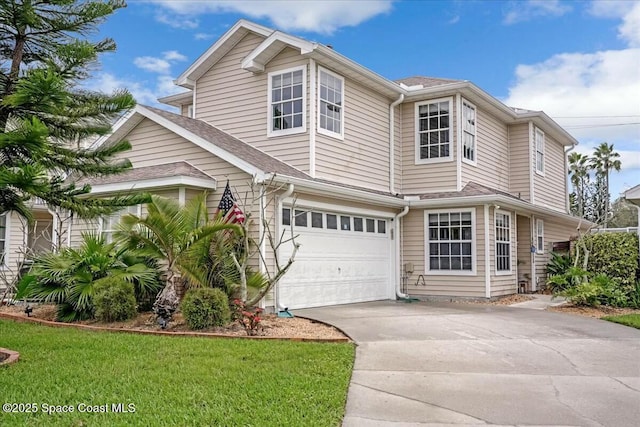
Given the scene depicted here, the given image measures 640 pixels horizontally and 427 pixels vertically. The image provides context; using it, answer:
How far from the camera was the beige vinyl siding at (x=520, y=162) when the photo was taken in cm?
1773

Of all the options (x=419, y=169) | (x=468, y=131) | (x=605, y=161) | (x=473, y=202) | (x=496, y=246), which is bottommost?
(x=496, y=246)

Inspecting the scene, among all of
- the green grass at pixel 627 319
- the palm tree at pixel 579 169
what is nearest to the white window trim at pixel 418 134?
the green grass at pixel 627 319

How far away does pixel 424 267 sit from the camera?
14.3 m

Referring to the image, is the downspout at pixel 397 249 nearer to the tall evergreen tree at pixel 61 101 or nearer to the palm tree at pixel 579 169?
the tall evergreen tree at pixel 61 101

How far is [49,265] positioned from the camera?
986cm

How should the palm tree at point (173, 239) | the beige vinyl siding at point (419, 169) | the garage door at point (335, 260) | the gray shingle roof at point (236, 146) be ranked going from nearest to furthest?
the palm tree at point (173, 239)
the gray shingle roof at point (236, 146)
the garage door at point (335, 260)
the beige vinyl siding at point (419, 169)

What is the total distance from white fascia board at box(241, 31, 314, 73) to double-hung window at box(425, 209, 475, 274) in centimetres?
546

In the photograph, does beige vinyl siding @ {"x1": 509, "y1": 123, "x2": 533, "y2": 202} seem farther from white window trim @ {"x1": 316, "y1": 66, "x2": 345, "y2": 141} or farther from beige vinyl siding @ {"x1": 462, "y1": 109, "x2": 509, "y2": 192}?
white window trim @ {"x1": 316, "y1": 66, "x2": 345, "y2": 141}

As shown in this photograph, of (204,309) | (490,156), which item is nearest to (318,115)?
(204,309)

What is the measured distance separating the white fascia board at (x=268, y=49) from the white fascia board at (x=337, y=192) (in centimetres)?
307

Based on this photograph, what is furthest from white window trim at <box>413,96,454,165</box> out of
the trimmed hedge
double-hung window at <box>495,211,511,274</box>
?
the trimmed hedge

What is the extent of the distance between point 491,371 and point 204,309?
4.30m

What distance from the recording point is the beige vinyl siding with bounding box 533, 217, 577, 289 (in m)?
17.1

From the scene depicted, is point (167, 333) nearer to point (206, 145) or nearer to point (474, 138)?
point (206, 145)
